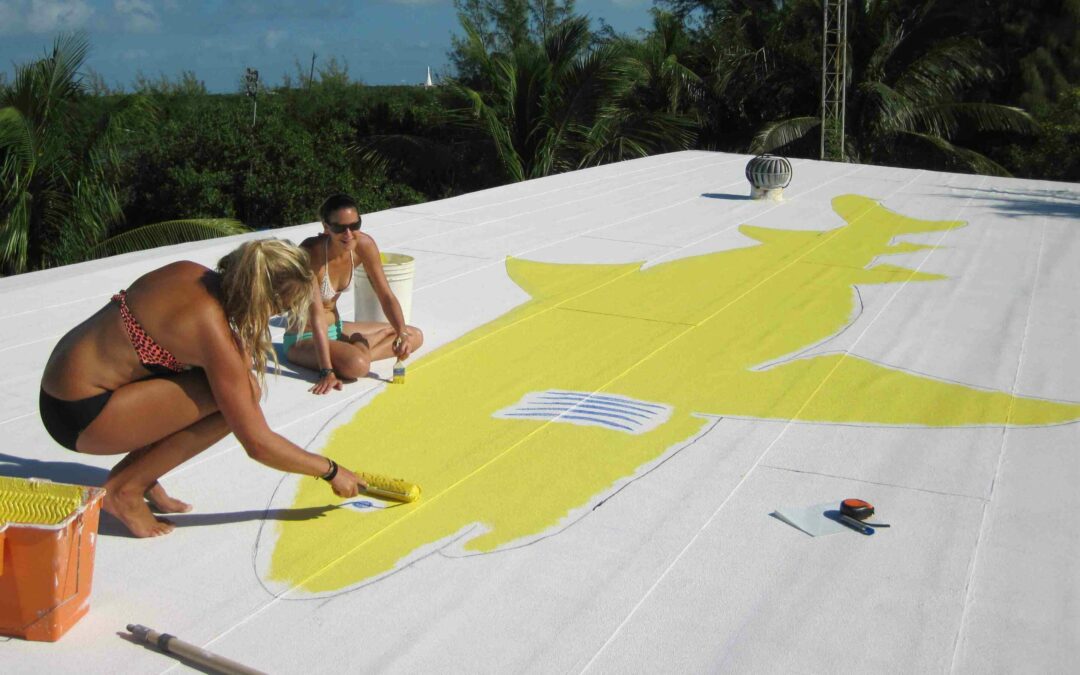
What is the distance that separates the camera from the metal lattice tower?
1505 centimetres

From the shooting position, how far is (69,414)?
8.59ft

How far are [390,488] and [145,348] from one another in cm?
81

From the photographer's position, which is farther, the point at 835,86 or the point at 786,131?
the point at 786,131

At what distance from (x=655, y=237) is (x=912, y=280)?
1752mm

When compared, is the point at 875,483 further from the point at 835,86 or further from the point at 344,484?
the point at 835,86

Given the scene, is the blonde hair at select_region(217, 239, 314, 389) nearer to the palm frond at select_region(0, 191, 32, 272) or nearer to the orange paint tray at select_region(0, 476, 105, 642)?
the orange paint tray at select_region(0, 476, 105, 642)

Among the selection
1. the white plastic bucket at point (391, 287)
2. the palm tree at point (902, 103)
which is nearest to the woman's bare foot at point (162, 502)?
the white plastic bucket at point (391, 287)

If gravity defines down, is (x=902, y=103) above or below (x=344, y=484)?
above

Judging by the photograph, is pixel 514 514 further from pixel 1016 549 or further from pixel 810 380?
pixel 810 380

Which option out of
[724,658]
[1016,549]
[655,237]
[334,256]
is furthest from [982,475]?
[655,237]

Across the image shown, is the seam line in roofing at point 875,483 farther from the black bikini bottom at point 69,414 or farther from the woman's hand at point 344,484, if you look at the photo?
the black bikini bottom at point 69,414

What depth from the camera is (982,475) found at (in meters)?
3.36

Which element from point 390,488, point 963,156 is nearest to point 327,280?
point 390,488

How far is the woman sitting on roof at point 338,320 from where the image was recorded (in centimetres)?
396
